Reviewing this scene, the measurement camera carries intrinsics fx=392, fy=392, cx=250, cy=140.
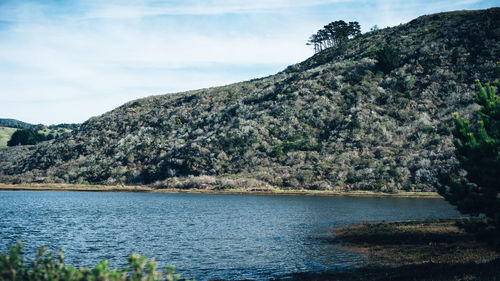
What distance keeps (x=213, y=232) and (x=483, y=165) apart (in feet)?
78.3

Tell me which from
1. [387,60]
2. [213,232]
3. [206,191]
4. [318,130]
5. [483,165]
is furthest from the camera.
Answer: [387,60]

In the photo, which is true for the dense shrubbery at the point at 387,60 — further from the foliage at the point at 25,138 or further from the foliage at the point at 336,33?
the foliage at the point at 25,138

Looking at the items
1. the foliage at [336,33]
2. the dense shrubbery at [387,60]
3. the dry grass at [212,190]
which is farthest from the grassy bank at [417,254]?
the foliage at [336,33]

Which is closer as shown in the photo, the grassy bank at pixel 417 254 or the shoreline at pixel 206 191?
the grassy bank at pixel 417 254

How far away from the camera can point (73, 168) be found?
114 meters

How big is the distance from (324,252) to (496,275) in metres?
12.4

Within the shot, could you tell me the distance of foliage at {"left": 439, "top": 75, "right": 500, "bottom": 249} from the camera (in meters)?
20.3

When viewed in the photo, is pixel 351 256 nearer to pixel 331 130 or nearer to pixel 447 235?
pixel 447 235

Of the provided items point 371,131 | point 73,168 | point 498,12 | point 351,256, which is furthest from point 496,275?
point 498,12

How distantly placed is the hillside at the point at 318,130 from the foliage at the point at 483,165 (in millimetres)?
52067

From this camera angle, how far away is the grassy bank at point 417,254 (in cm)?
2008

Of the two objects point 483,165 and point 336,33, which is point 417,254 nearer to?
point 483,165

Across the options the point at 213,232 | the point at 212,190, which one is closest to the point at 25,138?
the point at 212,190

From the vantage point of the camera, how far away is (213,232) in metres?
37.2
